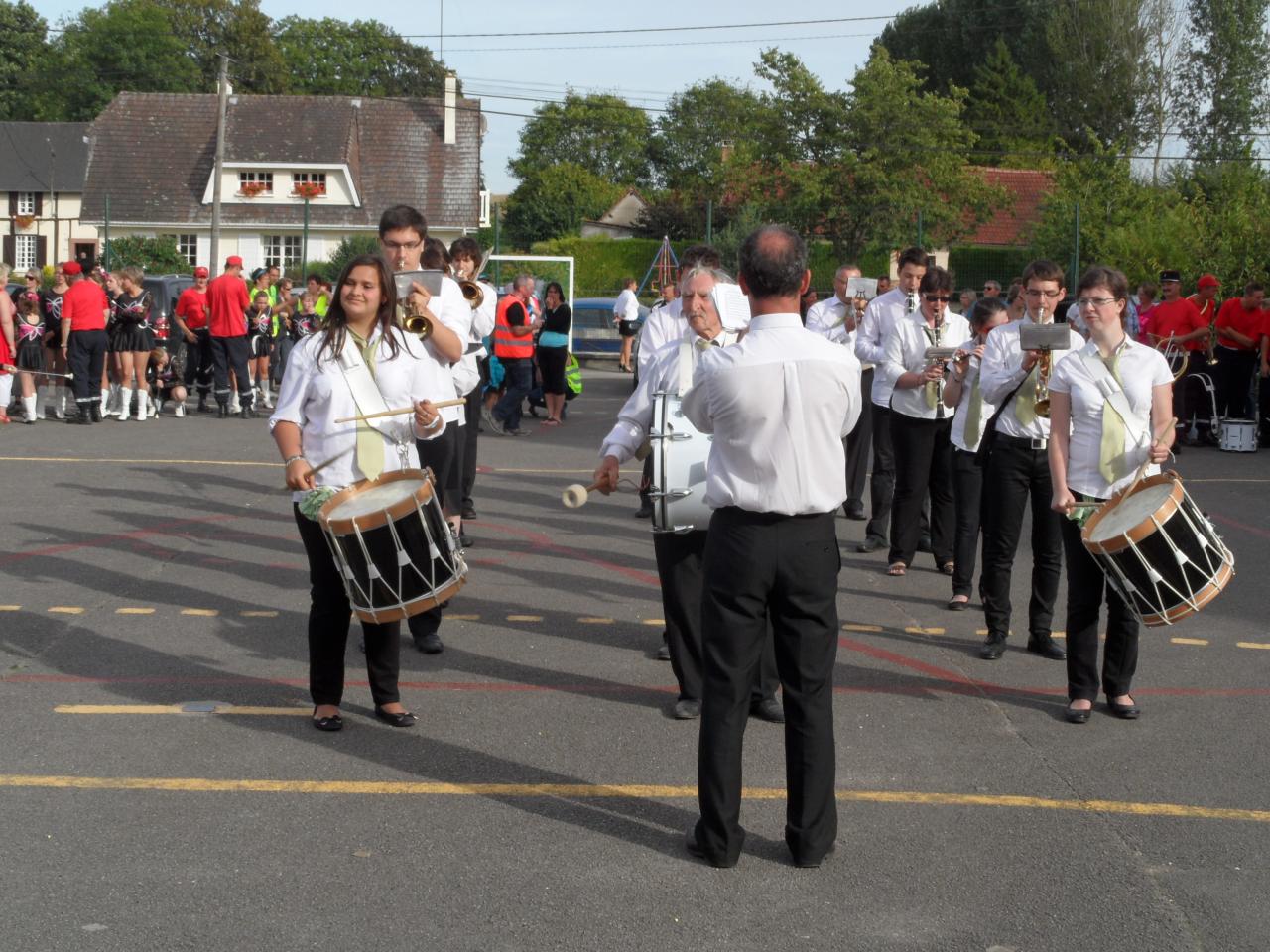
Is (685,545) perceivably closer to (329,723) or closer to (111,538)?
(329,723)

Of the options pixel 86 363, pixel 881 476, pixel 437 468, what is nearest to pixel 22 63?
pixel 86 363

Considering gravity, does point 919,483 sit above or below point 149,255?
below

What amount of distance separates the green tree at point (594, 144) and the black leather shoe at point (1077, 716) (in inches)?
3651

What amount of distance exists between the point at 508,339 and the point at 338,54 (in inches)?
2913

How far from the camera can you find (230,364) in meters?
19.7

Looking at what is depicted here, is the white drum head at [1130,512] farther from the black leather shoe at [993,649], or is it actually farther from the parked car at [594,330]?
the parked car at [594,330]

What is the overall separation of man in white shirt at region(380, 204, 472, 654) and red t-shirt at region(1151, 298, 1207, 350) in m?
11.9

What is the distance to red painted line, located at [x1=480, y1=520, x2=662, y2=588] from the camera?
32.6 feet

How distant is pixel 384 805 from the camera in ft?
18.0

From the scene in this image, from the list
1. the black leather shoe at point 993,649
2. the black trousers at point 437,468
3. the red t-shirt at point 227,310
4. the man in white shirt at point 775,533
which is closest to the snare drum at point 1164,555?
the black leather shoe at point 993,649

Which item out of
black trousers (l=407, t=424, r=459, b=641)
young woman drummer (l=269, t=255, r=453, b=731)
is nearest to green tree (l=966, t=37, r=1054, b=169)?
black trousers (l=407, t=424, r=459, b=641)

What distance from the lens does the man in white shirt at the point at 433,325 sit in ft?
23.4

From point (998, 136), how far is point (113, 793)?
6442cm

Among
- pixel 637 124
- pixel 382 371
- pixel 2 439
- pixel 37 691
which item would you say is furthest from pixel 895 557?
pixel 637 124
